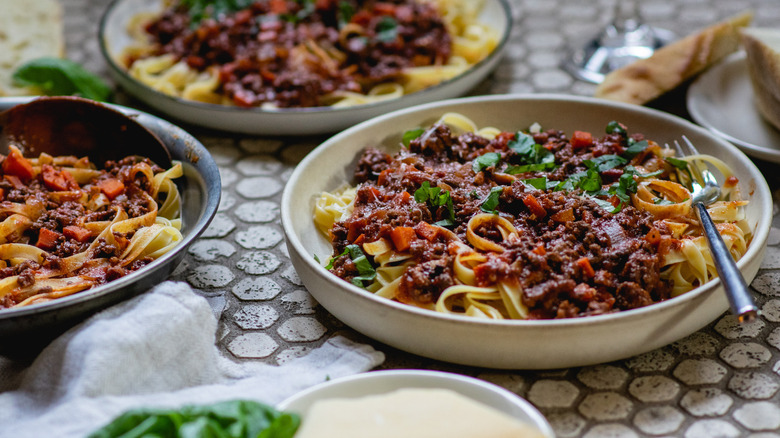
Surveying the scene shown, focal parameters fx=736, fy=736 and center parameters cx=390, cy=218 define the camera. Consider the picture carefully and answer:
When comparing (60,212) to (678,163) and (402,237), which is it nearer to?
(402,237)

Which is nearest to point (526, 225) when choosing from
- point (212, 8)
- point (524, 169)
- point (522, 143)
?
point (524, 169)

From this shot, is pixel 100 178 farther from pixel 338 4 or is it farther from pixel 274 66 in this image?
pixel 338 4

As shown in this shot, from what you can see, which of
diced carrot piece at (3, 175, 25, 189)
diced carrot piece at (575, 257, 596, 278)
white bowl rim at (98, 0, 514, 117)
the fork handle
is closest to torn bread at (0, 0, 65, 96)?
white bowl rim at (98, 0, 514, 117)

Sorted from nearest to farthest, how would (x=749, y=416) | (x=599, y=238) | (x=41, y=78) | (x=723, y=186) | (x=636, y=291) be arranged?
1. (x=749, y=416)
2. (x=636, y=291)
3. (x=599, y=238)
4. (x=723, y=186)
5. (x=41, y=78)

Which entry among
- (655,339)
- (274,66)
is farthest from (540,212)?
(274,66)

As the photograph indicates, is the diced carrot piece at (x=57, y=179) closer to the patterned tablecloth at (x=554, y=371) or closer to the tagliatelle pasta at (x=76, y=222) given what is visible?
the tagliatelle pasta at (x=76, y=222)
